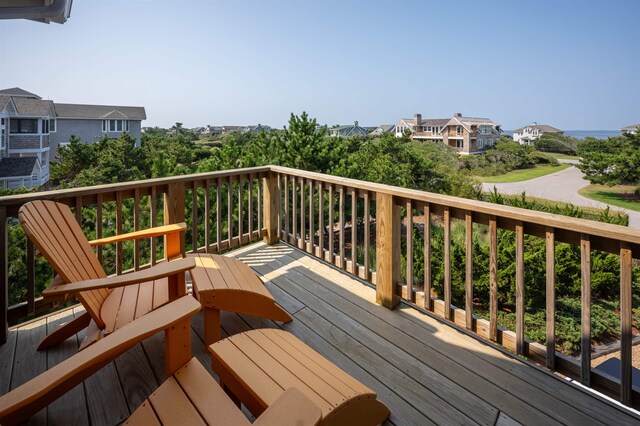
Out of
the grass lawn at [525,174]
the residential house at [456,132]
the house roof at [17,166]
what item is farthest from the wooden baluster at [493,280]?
the residential house at [456,132]

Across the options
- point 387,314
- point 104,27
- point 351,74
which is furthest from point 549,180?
point 104,27

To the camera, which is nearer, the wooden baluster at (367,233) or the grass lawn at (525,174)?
the wooden baluster at (367,233)

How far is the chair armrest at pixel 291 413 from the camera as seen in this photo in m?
0.89

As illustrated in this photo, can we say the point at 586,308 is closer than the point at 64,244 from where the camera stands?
Yes

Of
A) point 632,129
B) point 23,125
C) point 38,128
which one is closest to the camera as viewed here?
point 23,125

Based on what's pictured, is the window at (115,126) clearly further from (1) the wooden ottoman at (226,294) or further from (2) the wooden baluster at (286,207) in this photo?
(1) the wooden ottoman at (226,294)

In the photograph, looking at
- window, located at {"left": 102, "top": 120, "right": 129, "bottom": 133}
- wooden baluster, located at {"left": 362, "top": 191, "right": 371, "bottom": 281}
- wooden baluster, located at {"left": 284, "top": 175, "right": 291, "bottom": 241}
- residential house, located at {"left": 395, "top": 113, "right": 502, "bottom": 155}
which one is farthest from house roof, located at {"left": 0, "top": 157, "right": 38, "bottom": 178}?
residential house, located at {"left": 395, "top": 113, "right": 502, "bottom": 155}

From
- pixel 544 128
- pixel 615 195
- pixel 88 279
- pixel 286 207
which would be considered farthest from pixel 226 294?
pixel 544 128

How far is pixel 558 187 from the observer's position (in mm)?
18453

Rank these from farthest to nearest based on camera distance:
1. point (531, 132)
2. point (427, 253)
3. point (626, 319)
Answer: point (531, 132) → point (427, 253) → point (626, 319)

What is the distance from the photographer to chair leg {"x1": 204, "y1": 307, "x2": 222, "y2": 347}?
2123 millimetres

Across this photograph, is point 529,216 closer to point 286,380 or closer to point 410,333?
point 410,333

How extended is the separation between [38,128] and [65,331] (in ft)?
59.6

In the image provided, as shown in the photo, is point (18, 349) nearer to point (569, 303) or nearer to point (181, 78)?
point (569, 303)
